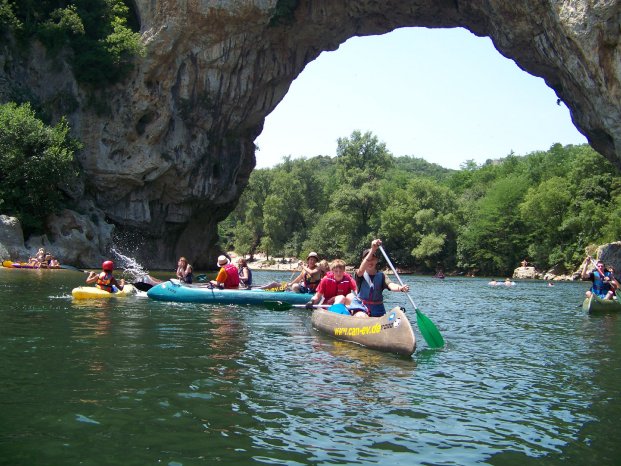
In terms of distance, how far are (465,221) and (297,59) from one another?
91.7ft

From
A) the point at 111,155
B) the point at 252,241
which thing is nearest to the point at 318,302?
the point at 111,155

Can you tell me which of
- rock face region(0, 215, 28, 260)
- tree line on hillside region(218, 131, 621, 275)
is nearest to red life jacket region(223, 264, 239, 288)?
rock face region(0, 215, 28, 260)

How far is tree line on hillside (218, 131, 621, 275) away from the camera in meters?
45.9

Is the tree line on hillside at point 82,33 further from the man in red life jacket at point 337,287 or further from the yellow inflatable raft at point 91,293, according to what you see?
the man in red life jacket at point 337,287

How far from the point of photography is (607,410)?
549cm

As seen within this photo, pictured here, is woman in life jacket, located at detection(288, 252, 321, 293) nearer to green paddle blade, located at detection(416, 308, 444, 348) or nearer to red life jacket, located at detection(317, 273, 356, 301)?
red life jacket, located at detection(317, 273, 356, 301)

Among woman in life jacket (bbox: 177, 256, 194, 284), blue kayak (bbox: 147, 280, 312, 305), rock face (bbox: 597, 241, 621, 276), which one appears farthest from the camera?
rock face (bbox: 597, 241, 621, 276)

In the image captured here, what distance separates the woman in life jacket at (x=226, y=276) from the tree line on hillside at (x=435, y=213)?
32306 millimetres

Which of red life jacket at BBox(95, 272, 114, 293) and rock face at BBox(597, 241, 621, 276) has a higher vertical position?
rock face at BBox(597, 241, 621, 276)

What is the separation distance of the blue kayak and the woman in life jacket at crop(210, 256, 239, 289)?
26cm

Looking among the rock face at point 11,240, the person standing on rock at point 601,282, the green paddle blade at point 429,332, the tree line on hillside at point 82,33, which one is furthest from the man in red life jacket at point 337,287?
the tree line on hillside at point 82,33

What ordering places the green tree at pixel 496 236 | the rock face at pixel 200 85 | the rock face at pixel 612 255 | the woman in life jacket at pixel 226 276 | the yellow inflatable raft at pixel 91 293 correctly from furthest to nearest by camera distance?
the green tree at pixel 496 236 < the rock face at pixel 612 255 < the rock face at pixel 200 85 < the woman in life jacket at pixel 226 276 < the yellow inflatable raft at pixel 91 293

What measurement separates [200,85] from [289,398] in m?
28.5

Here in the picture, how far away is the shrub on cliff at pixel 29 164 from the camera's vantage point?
26.2 metres
